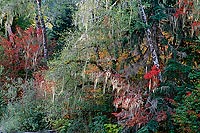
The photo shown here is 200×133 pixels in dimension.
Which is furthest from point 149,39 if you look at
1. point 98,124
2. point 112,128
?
point 98,124

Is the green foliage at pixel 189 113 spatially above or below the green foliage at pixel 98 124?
above

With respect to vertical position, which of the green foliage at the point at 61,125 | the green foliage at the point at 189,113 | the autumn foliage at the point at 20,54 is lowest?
the green foliage at the point at 61,125

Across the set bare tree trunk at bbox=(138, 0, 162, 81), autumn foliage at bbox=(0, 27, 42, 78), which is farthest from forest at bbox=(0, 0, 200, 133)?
autumn foliage at bbox=(0, 27, 42, 78)

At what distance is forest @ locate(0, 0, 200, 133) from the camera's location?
27.8 feet

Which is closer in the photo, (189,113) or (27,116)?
(189,113)

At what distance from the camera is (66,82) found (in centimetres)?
1023

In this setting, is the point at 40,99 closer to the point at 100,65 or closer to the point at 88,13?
the point at 100,65

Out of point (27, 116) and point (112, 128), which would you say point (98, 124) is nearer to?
point (112, 128)

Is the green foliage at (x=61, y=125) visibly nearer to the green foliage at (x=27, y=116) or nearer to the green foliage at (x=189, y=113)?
the green foliage at (x=27, y=116)

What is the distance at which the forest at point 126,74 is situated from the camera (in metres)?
8.46

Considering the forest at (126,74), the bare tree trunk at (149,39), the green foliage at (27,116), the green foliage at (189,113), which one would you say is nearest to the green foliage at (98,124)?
the forest at (126,74)

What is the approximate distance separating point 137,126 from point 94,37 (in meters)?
2.72

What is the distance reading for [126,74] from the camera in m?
9.16

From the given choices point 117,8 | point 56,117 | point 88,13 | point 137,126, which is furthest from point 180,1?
point 56,117
